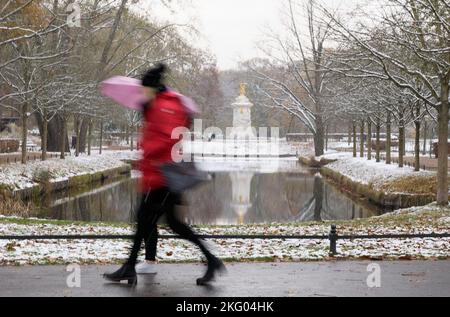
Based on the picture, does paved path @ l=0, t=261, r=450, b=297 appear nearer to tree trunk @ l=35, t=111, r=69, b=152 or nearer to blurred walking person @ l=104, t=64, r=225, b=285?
blurred walking person @ l=104, t=64, r=225, b=285

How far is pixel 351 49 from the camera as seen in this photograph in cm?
1972

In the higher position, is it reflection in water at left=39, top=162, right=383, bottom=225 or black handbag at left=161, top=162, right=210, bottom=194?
black handbag at left=161, top=162, right=210, bottom=194

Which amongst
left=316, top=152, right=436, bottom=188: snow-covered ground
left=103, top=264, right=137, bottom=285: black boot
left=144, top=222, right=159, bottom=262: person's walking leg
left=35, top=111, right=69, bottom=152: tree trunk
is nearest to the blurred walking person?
left=103, top=264, right=137, bottom=285: black boot

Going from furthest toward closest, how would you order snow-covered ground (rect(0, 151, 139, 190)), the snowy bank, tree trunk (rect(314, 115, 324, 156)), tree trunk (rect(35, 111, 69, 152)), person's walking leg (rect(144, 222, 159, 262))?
tree trunk (rect(314, 115, 324, 156)) → tree trunk (rect(35, 111, 69, 152)) → snow-covered ground (rect(0, 151, 139, 190)) → the snowy bank → person's walking leg (rect(144, 222, 159, 262))

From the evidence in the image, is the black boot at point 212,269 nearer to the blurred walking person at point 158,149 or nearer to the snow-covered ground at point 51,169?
the blurred walking person at point 158,149

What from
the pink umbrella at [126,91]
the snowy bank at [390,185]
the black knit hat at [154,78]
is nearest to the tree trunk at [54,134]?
the snowy bank at [390,185]

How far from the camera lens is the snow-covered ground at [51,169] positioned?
28.1 meters

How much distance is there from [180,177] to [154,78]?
111 cm

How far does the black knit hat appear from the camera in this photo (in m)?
6.69

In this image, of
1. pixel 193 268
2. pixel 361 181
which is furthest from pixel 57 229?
pixel 361 181

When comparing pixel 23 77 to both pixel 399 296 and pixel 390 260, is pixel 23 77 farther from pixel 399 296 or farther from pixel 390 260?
pixel 399 296

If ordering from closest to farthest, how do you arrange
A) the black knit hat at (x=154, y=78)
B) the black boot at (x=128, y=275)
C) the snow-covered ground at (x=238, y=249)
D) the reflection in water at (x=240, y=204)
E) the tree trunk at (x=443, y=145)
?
the black knit hat at (x=154, y=78)
the black boot at (x=128, y=275)
the snow-covered ground at (x=238, y=249)
the tree trunk at (x=443, y=145)
the reflection in water at (x=240, y=204)

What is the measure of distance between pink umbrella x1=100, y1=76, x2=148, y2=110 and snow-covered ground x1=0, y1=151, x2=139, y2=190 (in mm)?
14042
